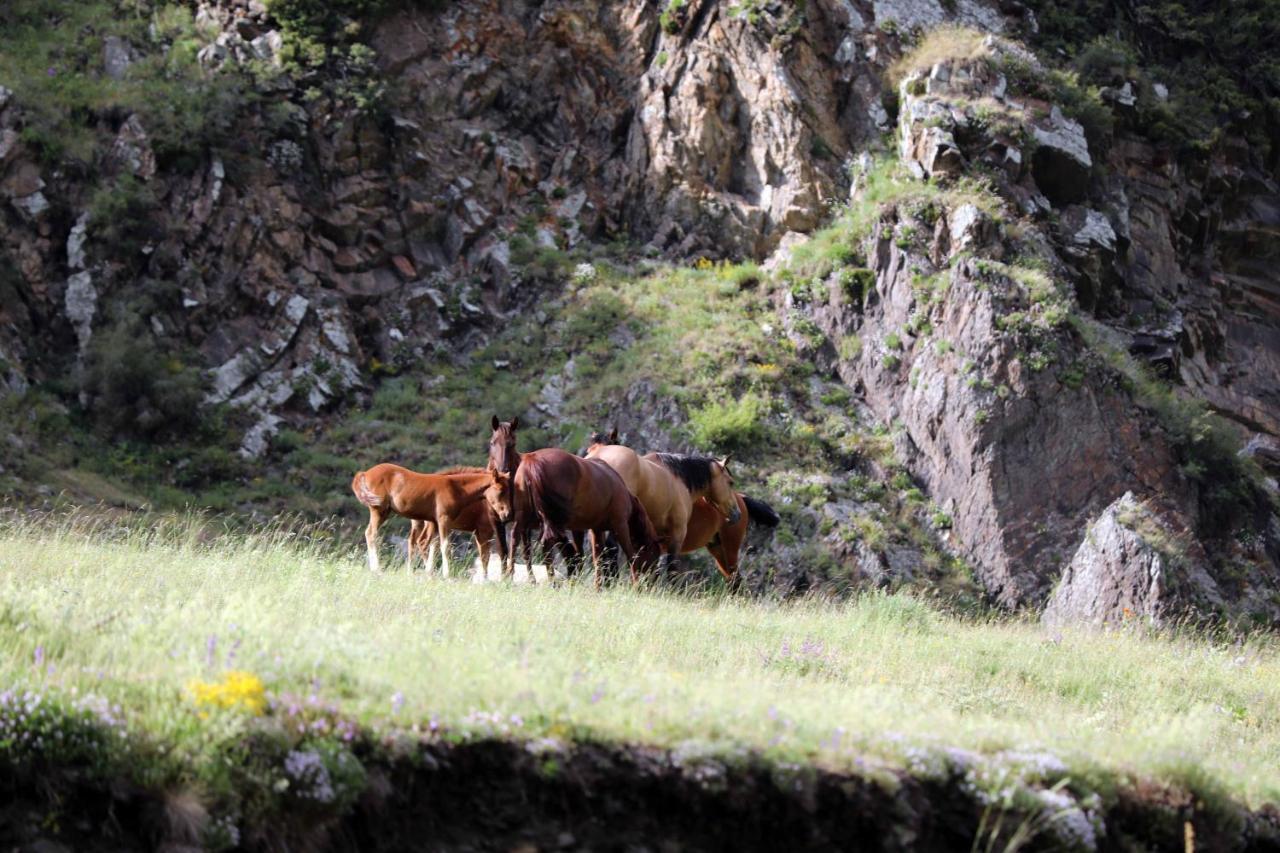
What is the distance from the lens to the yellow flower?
6230 mm

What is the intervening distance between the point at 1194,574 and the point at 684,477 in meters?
10.6

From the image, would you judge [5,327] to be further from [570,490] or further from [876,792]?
[876,792]

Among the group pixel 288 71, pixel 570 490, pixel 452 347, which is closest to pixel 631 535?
pixel 570 490

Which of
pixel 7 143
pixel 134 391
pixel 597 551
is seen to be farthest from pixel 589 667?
pixel 7 143

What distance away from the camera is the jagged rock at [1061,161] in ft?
96.0

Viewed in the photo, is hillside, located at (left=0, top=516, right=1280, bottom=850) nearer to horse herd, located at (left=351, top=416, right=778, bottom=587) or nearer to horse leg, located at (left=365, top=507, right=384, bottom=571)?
horse herd, located at (left=351, top=416, right=778, bottom=587)

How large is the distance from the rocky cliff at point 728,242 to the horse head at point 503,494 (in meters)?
8.65

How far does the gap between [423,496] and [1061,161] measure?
66.0ft

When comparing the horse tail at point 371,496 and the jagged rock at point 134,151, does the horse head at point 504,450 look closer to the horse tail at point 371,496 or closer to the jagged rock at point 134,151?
the horse tail at point 371,496

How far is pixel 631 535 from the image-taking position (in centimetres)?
1525

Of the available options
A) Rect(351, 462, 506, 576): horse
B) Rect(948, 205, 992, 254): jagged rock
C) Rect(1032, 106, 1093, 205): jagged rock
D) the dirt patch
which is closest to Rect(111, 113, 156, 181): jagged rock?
Rect(351, 462, 506, 576): horse

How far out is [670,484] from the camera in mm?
16344

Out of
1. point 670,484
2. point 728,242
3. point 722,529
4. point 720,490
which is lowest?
point 722,529

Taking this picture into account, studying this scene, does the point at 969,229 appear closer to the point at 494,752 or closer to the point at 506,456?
the point at 506,456
